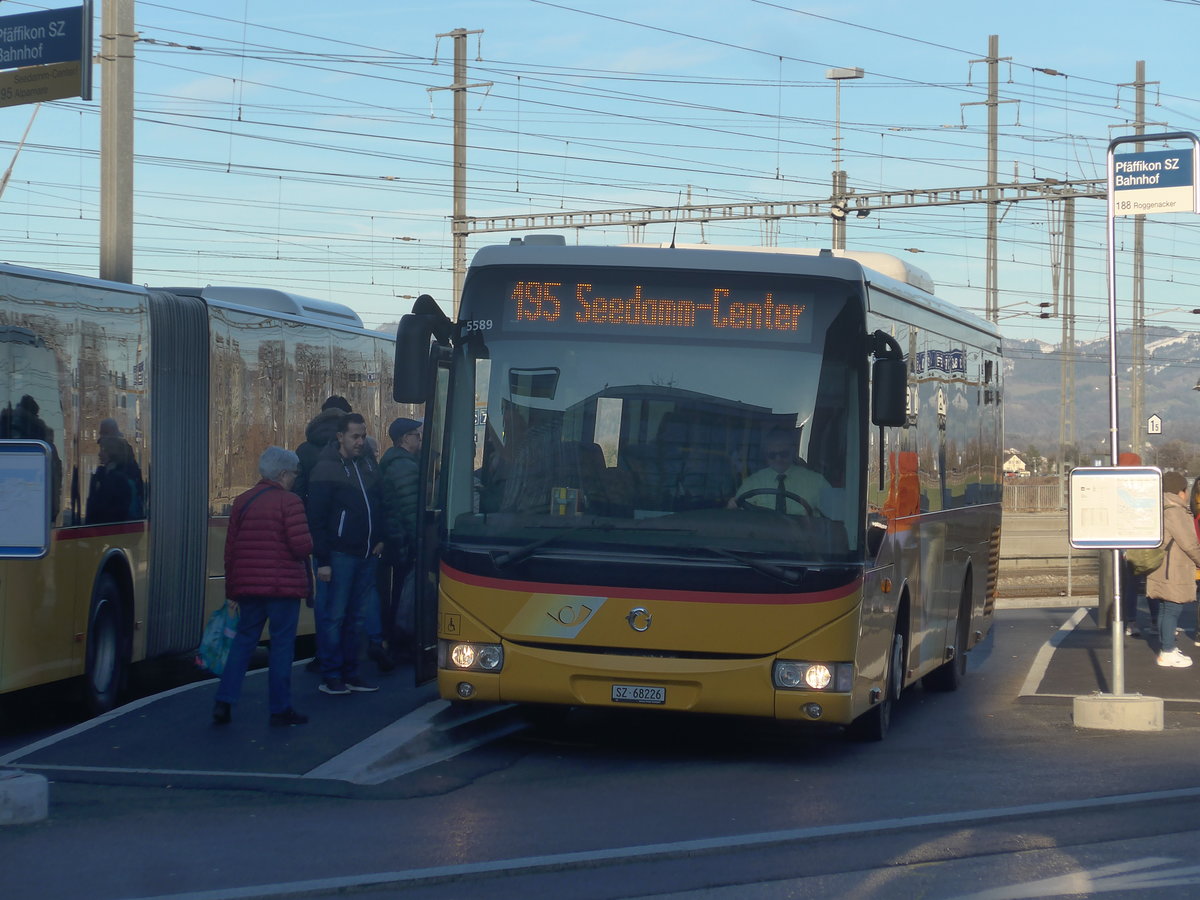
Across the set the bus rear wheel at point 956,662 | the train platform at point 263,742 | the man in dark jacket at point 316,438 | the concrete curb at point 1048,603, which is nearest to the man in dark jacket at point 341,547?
the train platform at point 263,742

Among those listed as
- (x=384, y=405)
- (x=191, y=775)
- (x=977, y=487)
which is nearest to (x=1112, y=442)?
(x=977, y=487)

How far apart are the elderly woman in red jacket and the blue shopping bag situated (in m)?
0.15

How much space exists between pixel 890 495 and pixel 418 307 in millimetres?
3111

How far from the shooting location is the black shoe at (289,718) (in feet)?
36.1

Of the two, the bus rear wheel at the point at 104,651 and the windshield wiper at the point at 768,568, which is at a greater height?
the windshield wiper at the point at 768,568

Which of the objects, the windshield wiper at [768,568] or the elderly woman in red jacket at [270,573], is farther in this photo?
the elderly woman in red jacket at [270,573]

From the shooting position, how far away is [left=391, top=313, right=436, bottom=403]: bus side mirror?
32.9 feet

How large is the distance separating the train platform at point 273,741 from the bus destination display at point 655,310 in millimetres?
2534

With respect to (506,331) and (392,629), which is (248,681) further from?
(506,331)

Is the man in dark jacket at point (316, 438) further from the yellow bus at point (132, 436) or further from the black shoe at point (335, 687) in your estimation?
the black shoe at point (335, 687)

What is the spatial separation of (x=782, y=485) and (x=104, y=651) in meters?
5.43

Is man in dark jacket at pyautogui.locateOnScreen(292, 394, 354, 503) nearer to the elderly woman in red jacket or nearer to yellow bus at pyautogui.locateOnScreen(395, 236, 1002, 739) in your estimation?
the elderly woman in red jacket

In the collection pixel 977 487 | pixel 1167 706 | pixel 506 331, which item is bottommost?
pixel 1167 706

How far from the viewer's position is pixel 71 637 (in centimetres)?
1195
